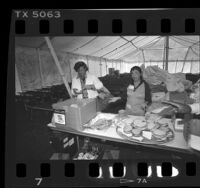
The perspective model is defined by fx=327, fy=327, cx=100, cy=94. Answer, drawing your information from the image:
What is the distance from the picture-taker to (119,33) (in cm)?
279

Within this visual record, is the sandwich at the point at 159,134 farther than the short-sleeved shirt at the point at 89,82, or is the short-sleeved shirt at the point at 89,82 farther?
the short-sleeved shirt at the point at 89,82

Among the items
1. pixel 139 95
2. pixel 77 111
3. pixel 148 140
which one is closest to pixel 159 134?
pixel 148 140

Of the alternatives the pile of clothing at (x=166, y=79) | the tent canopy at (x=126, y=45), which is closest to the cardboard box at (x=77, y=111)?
the tent canopy at (x=126, y=45)

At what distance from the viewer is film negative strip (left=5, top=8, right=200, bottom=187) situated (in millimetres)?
2793

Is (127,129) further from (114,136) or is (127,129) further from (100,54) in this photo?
(100,54)

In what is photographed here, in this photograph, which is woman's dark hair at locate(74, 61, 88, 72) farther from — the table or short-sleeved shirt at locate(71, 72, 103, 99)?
the table

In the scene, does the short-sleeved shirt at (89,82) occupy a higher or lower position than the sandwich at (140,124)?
higher

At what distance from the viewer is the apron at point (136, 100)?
287cm

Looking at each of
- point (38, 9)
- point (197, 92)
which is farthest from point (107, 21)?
point (197, 92)

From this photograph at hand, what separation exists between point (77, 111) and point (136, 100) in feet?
1.73

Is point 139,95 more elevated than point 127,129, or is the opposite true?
point 139,95

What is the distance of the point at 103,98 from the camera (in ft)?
9.61

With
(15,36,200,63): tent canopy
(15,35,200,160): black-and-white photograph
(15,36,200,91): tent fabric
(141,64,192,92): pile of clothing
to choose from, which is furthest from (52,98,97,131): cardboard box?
(141,64,192,92): pile of clothing

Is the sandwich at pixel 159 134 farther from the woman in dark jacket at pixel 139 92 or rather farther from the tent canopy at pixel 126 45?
the tent canopy at pixel 126 45
